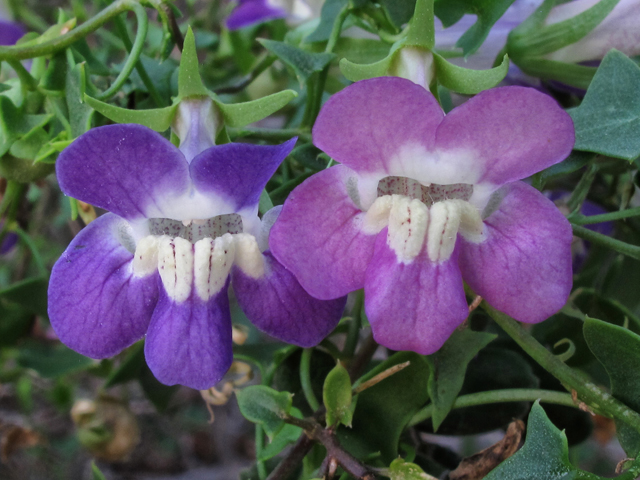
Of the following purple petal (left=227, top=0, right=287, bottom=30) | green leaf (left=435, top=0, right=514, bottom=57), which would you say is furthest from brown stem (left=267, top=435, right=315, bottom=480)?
purple petal (left=227, top=0, right=287, bottom=30)

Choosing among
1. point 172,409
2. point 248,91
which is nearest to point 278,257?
point 248,91

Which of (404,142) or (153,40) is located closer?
(404,142)

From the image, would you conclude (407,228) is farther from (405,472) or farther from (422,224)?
(405,472)

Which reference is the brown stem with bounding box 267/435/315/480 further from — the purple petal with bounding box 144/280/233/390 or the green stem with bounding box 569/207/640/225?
the green stem with bounding box 569/207/640/225

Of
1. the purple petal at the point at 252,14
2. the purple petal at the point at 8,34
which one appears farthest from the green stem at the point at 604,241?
the purple petal at the point at 8,34

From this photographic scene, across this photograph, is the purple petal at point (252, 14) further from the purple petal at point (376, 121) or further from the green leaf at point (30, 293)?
the purple petal at point (376, 121)

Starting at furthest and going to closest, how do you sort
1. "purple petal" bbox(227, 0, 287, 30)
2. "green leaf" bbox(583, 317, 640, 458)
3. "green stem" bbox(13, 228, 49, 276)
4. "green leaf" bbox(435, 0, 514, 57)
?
"purple petal" bbox(227, 0, 287, 30)
"green stem" bbox(13, 228, 49, 276)
"green leaf" bbox(435, 0, 514, 57)
"green leaf" bbox(583, 317, 640, 458)

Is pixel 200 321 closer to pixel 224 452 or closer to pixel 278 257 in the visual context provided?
pixel 278 257
